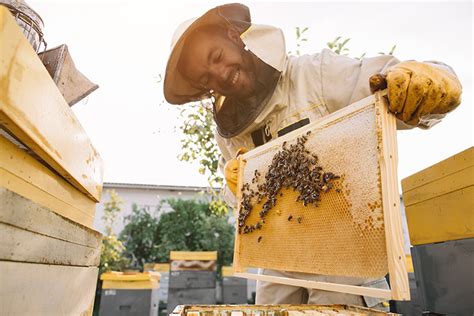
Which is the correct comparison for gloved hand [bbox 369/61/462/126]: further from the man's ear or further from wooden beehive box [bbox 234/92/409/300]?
the man's ear

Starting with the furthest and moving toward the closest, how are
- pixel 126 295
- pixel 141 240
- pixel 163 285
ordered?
pixel 141 240, pixel 163 285, pixel 126 295

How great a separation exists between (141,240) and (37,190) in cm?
1209

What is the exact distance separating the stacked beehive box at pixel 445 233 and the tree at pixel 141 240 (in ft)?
36.6

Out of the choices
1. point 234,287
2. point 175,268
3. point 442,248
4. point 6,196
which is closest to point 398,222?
point 442,248

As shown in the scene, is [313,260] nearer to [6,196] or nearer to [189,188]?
[6,196]

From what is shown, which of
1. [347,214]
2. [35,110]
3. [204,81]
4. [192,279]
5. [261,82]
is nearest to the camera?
[35,110]

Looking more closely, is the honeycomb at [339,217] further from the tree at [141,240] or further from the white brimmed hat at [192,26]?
the tree at [141,240]

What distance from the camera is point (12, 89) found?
0.85 m

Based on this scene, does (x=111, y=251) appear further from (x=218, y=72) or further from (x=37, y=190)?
(x=37, y=190)

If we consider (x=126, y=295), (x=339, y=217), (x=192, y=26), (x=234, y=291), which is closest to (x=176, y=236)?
(x=234, y=291)

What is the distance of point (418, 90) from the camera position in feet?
4.39

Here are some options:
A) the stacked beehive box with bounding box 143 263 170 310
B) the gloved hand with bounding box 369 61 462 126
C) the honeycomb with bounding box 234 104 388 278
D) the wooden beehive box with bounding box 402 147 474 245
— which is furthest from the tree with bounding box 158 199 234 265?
A: the gloved hand with bounding box 369 61 462 126

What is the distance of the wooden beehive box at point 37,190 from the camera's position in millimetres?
860

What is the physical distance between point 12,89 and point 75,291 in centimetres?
95
